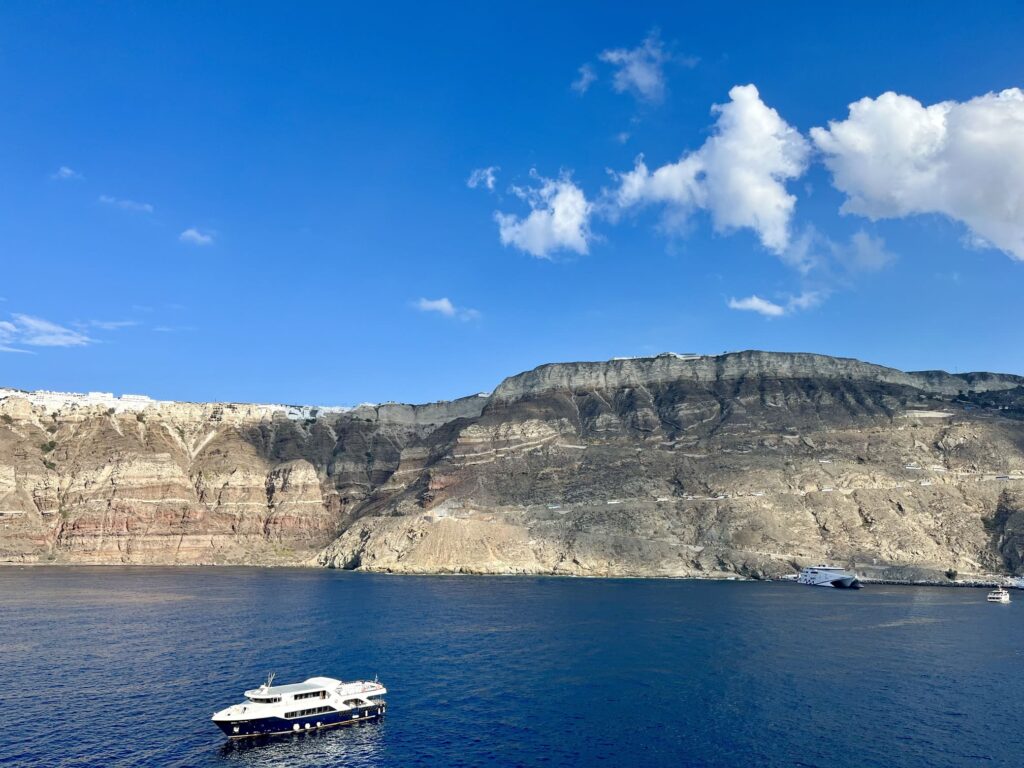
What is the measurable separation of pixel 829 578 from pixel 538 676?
343ft

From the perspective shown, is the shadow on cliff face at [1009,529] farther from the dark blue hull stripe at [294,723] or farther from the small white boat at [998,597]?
the dark blue hull stripe at [294,723]

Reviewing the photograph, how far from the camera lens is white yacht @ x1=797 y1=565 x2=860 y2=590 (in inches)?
6250

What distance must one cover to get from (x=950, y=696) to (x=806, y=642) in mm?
24817

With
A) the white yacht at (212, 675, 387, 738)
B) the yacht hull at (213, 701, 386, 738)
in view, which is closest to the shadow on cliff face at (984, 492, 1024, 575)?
the white yacht at (212, 675, 387, 738)

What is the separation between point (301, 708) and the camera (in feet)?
208

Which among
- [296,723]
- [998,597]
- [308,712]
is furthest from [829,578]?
[296,723]

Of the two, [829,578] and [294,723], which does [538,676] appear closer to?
[294,723]

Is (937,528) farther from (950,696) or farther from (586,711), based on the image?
(586,711)

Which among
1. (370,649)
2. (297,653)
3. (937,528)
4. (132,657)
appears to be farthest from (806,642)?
(937,528)

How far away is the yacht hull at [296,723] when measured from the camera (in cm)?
5916

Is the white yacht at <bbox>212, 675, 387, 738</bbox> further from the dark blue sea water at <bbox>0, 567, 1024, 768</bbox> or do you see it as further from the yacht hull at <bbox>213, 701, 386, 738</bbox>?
the dark blue sea water at <bbox>0, 567, 1024, 768</bbox>

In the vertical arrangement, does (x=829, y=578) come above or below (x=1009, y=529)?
below

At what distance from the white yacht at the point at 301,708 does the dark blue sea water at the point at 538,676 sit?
1275 mm

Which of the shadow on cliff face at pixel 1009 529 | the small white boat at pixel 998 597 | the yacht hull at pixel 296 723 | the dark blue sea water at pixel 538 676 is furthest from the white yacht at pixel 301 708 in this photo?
the shadow on cliff face at pixel 1009 529
